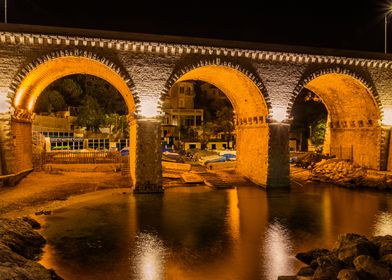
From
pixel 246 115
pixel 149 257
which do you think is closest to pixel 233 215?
pixel 149 257

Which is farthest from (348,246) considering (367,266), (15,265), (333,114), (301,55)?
(333,114)

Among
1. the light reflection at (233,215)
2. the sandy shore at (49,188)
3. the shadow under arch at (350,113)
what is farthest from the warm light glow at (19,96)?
the shadow under arch at (350,113)

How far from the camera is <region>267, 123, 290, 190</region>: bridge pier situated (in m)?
22.0

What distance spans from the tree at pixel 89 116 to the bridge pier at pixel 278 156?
3202 cm

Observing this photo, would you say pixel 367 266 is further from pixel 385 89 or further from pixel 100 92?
pixel 100 92

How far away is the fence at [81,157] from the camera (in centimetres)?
2797

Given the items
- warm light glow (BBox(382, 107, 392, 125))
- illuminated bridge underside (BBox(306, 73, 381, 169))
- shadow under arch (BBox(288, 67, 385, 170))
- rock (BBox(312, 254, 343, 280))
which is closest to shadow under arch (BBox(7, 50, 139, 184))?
shadow under arch (BBox(288, 67, 385, 170))

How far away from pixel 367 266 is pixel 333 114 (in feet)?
73.8

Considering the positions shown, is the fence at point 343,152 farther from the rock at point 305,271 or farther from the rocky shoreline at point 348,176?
the rock at point 305,271

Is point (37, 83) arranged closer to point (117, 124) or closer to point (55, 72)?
point (55, 72)

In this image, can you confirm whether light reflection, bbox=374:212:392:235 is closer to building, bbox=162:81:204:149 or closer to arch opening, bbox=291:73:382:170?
arch opening, bbox=291:73:382:170

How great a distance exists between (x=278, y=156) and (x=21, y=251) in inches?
609

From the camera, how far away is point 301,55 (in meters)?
22.0

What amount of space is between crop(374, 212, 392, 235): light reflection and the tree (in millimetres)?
39304
